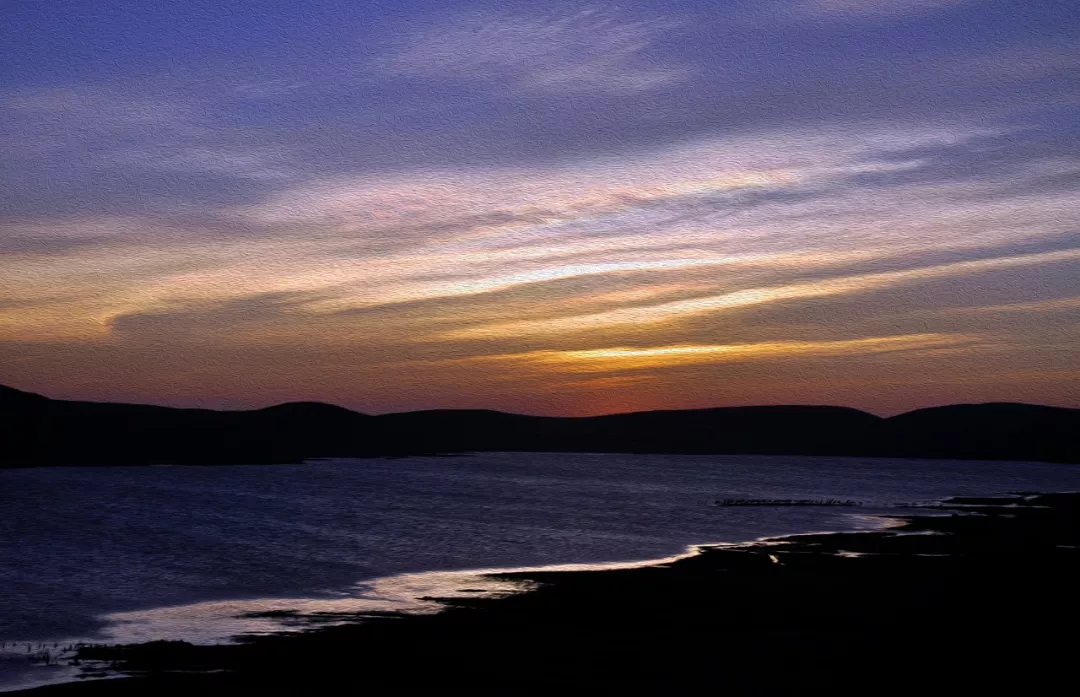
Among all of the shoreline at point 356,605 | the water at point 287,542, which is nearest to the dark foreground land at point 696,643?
the shoreline at point 356,605

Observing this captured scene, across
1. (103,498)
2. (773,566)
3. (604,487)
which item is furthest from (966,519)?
(103,498)

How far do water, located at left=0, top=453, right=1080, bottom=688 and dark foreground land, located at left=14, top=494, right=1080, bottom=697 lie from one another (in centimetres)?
392

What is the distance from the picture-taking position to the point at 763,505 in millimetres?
101375

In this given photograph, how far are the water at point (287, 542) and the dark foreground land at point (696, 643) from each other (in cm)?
392

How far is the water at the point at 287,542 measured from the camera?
3631 cm

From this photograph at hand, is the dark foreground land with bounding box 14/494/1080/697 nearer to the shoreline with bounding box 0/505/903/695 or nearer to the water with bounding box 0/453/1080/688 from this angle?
the shoreline with bounding box 0/505/903/695

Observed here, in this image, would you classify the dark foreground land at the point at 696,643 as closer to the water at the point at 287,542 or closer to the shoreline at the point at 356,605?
the shoreline at the point at 356,605

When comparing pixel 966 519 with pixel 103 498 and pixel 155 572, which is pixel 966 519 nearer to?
pixel 155 572

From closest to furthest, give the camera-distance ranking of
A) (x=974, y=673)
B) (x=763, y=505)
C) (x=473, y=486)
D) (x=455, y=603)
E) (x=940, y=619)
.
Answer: (x=974, y=673)
(x=940, y=619)
(x=455, y=603)
(x=763, y=505)
(x=473, y=486)

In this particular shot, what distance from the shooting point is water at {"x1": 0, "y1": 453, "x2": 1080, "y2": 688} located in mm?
36312

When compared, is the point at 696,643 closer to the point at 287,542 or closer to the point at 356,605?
the point at 356,605

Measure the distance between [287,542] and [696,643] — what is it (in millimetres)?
41146

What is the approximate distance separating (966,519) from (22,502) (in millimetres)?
89923

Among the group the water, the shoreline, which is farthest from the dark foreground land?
the water
